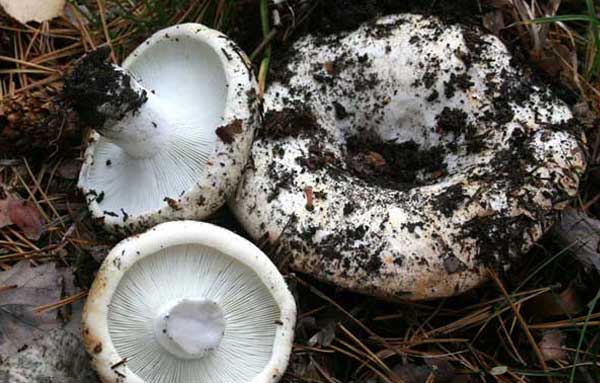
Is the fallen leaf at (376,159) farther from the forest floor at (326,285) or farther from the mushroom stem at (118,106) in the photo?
the mushroom stem at (118,106)

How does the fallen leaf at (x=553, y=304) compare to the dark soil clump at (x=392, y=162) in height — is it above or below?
below

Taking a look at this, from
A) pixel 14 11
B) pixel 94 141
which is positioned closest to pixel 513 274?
pixel 94 141

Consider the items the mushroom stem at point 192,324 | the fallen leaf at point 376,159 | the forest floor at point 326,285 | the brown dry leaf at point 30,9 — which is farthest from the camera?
the brown dry leaf at point 30,9

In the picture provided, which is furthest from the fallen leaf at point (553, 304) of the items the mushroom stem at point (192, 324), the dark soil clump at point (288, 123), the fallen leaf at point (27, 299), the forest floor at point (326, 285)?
the fallen leaf at point (27, 299)

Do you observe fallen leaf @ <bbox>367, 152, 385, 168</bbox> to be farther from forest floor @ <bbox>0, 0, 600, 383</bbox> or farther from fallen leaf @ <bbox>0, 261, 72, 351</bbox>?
fallen leaf @ <bbox>0, 261, 72, 351</bbox>

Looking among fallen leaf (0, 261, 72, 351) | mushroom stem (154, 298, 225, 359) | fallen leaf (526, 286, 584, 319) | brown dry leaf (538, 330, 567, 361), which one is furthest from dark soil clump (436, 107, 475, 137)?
fallen leaf (0, 261, 72, 351)

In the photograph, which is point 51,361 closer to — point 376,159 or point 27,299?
point 27,299

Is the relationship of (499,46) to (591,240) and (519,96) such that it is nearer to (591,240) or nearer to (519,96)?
(519,96)

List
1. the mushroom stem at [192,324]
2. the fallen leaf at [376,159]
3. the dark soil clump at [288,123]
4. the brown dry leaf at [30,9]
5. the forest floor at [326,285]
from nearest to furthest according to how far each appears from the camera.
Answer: the mushroom stem at [192,324] < the forest floor at [326,285] < the dark soil clump at [288,123] < the fallen leaf at [376,159] < the brown dry leaf at [30,9]
